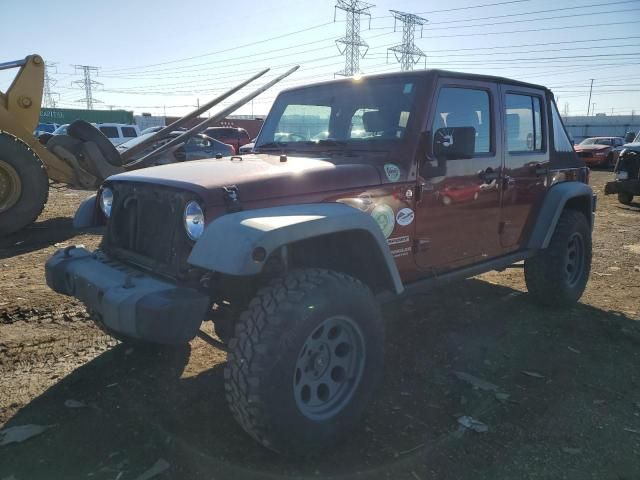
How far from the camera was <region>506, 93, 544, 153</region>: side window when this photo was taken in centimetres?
415

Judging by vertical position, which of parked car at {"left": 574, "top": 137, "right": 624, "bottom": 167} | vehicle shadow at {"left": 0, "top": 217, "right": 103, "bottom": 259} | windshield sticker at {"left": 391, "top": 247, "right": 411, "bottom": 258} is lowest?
vehicle shadow at {"left": 0, "top": 217, "right": 103, "bottom": 259}

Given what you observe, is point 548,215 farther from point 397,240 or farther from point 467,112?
point 397,240

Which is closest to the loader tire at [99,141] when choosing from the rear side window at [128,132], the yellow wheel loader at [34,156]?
the yellow wheel loader at [34,156]

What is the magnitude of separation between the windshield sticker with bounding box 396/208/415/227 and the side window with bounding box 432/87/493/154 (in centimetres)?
54

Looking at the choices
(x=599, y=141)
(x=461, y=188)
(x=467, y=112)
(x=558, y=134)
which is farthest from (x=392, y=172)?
(x=599, y=141)

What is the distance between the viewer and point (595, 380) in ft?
11.4

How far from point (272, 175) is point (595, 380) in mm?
2642

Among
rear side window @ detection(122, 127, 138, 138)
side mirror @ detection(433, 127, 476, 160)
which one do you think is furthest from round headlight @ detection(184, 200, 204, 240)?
rear side window @ detection(122, 127, 138, 138)

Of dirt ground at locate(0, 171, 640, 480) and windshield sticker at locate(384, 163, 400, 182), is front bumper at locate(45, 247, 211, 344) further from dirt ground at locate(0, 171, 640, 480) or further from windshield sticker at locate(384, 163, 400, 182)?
windshield sticker at locate(384, 163, 400, 182)

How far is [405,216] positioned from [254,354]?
1.43m

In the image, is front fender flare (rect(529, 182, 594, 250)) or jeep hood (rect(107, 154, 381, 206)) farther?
front fender flare (rect(529, 182, 594, 250))

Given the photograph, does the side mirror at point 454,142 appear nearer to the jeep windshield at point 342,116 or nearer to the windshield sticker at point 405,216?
the jeep windshield at point 342,116

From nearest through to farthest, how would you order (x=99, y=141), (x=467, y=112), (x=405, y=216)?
(x=405, y=216), (x=467, y=112), (x=99, y=141)

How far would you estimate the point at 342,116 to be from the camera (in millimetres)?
3633
